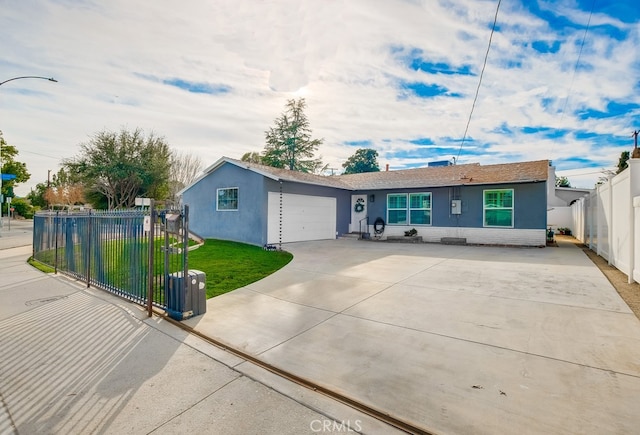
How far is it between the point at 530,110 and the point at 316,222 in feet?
30.8

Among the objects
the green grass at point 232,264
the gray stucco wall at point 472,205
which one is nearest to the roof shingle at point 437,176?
the gray stucco wall at point 472,205

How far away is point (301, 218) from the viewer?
1374 cm

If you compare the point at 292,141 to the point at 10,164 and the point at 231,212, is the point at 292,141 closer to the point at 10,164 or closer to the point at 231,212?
the point at 231,212

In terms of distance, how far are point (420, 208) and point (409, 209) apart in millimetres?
536

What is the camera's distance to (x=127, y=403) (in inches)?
93.4

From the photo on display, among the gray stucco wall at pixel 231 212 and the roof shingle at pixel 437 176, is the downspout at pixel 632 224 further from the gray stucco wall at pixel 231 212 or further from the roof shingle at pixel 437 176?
the gray stucco wall at pixel 231 212

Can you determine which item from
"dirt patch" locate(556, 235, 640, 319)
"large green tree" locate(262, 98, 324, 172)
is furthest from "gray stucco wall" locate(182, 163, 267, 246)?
"large green tree" locate(262, 98, 324, 172)

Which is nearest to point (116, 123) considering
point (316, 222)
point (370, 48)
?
point (316, 222)

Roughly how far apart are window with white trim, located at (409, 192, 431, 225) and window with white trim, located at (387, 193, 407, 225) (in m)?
0.31

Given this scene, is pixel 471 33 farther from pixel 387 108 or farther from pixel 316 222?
pixel 316 222

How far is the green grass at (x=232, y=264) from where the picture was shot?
20.3 ft

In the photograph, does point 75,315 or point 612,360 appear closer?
point 612,360

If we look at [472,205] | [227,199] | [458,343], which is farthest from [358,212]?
[458,343]

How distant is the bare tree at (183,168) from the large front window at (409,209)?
22.3 meters
